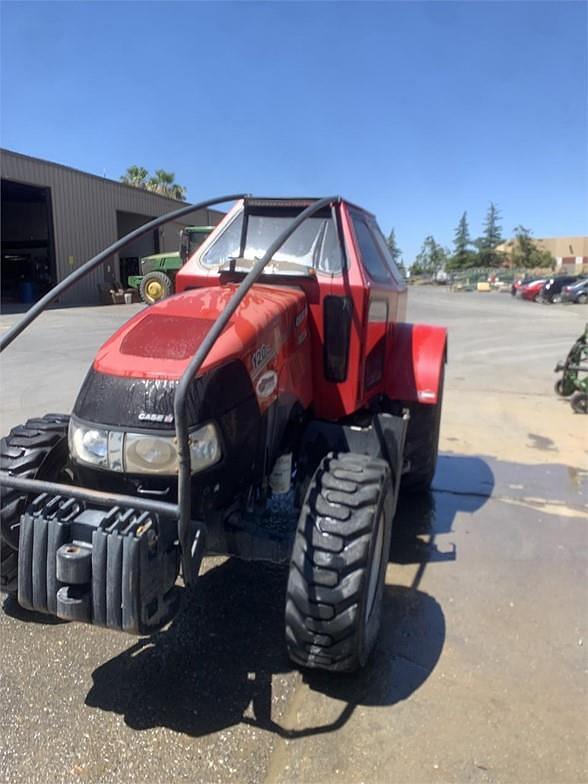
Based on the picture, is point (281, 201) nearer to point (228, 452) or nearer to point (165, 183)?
point (228, 452)

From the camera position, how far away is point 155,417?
2297 millimetres

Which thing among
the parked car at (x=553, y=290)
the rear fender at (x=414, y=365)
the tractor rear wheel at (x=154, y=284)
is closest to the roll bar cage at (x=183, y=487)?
the rear fender at (x=414, y=365)

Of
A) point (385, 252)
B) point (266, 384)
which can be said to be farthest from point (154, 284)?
point (266, 384)

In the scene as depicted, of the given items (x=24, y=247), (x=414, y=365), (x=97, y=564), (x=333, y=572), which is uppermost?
(x=24, y=247)

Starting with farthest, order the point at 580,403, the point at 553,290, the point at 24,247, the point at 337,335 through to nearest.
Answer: the point at 553,290 → the point at 24,247 → the point at 580,403 → the point at 337,335

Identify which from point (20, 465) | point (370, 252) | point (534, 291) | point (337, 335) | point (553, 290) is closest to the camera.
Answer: point (20, 465)

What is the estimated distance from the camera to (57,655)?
9.21 feet

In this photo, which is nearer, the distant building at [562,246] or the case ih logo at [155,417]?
the case ih logo at [155,417]

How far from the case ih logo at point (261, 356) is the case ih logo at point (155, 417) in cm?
48

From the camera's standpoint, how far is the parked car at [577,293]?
3200 centimetres

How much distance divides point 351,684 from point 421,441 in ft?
6.70

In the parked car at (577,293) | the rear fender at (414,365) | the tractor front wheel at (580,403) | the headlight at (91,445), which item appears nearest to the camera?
the headlight at (91,445)

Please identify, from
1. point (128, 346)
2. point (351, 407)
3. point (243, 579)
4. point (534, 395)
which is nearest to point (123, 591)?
point (128, 346)

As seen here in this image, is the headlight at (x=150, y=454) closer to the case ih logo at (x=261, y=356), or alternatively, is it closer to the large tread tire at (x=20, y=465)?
the case ih logo at (x=261, y=356)
